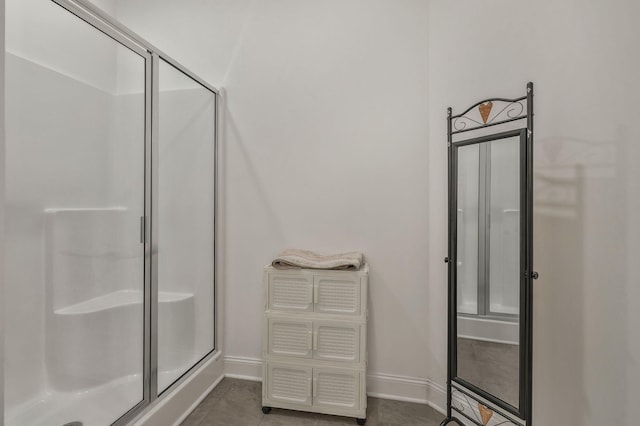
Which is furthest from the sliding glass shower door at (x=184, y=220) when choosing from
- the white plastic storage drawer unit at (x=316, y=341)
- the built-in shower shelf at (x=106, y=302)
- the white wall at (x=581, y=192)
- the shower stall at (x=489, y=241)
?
the white wall at (x=581, y=192)

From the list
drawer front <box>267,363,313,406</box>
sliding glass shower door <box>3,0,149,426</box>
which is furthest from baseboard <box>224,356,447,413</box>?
sliding glass shower door <box>3,0,149,426</box>

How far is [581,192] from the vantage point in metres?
1.27

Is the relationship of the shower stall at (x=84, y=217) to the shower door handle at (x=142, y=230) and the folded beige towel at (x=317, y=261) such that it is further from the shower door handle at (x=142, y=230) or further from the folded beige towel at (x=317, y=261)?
the folded beige towel at (x=317, y=261)

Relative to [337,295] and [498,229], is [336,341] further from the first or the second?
[498,229]

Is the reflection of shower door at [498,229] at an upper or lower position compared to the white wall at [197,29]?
lower

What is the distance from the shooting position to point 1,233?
1.01 m

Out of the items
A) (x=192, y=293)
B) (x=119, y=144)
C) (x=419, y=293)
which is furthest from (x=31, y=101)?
(x=419, y=293)

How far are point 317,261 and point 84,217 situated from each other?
115 cm

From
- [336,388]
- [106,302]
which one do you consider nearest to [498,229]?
[336,388]

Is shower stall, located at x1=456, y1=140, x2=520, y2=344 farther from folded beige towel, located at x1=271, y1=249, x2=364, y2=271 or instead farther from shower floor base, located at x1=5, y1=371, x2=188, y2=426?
shower floor base, located at x1=5, y1=371, x2=188, y2=426

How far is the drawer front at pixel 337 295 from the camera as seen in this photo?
1.89 metres

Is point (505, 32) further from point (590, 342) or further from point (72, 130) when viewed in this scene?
point (72, 130)

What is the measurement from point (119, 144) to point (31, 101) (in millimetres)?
353

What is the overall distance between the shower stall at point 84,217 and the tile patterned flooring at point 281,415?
11.5 inches
